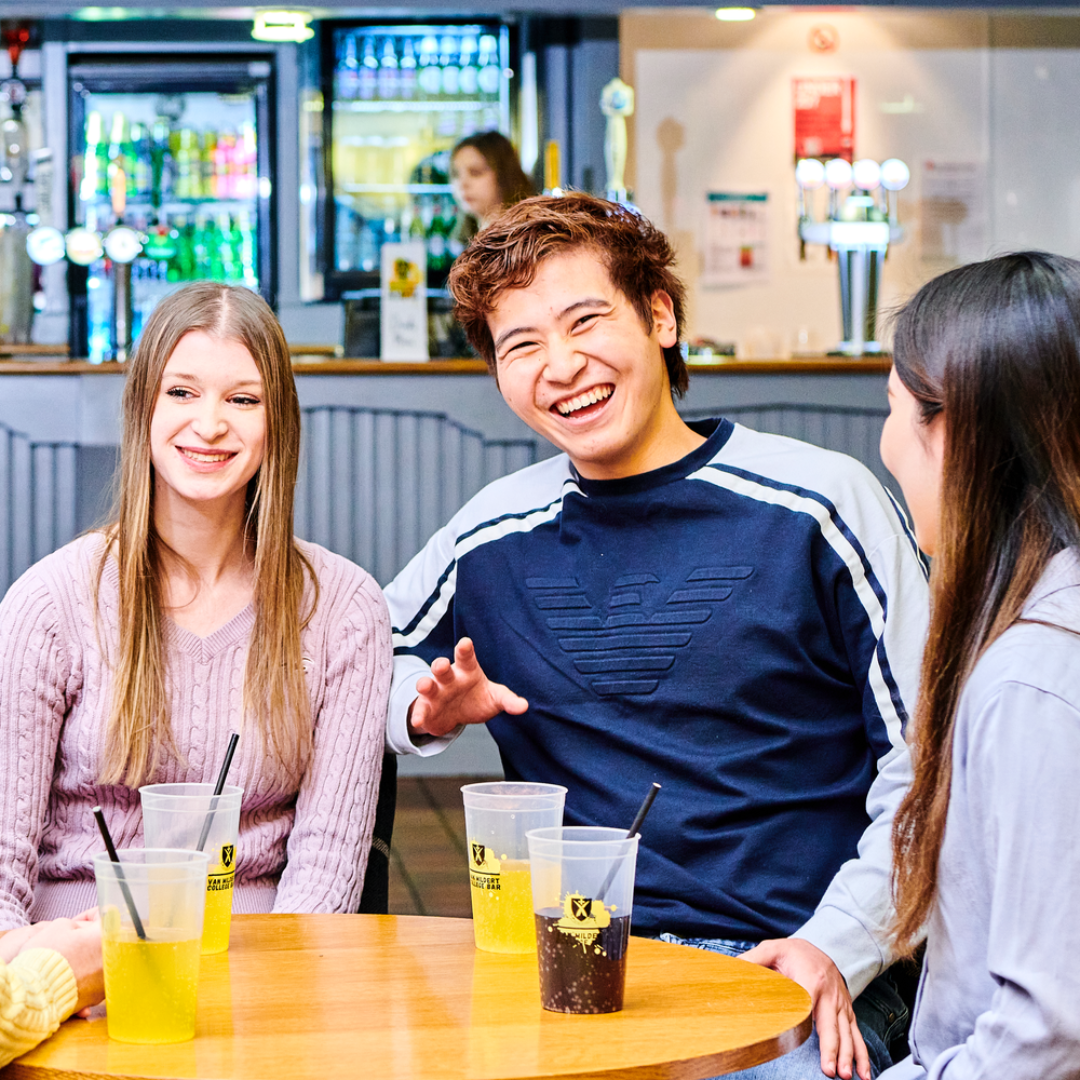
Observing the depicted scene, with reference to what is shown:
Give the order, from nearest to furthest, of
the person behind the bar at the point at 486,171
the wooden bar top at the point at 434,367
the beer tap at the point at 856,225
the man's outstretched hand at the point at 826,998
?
the man's outstretched hand at the point at 826,998, the wooden bar top at the point at 434,367, the beer tap at the point at 856,225, the person behind the bar at the point at 486,171

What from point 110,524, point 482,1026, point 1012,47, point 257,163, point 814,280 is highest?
point 1012,47

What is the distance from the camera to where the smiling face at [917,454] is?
1.23 m

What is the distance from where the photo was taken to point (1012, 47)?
6574 millimetres

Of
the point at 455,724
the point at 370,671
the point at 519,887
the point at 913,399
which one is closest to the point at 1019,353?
the point at 913,399

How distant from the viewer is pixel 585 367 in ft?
6.04

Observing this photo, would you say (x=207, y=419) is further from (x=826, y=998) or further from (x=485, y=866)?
(x=826, y=998)

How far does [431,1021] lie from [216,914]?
29 cm

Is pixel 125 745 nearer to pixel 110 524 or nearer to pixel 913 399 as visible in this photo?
pixel 110 524

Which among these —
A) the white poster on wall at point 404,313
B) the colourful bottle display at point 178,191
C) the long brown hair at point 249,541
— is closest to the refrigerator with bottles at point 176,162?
the colourful bottle display at point 178,191

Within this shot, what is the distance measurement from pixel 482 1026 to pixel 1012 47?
21.3 ft

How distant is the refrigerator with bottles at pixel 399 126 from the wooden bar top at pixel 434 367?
2.04 metres

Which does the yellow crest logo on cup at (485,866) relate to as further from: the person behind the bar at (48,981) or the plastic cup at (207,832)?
the person behind the bar at (48,981)

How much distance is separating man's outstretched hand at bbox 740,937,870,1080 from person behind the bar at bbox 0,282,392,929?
54 centimetres

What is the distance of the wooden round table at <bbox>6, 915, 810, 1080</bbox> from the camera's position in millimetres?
1012
